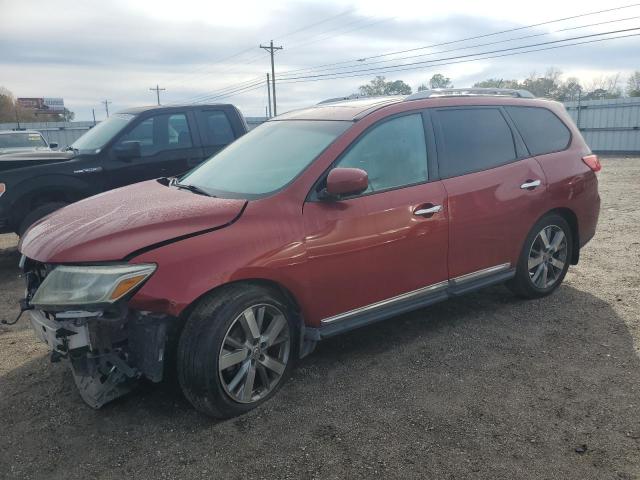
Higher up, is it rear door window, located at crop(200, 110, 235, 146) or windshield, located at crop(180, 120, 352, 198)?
rear door window, located at crop(200, 110, 235, 146)

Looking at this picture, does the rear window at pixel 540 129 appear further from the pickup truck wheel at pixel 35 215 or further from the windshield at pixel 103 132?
the pickup truck wheel at pixel 35 215

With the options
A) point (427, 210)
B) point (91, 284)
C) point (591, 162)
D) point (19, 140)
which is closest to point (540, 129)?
point (591, 162)

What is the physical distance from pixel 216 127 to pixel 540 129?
14.3 ft

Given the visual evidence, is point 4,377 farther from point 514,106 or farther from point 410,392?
point 514,106

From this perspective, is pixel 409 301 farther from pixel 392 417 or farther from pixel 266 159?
pixel 266 159

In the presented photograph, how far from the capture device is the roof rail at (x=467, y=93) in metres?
4.15

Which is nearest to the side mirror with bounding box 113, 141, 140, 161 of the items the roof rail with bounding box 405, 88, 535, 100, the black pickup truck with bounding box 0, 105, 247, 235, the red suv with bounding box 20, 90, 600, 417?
the black pickup truck with bounding box 0, 105, 247, 235

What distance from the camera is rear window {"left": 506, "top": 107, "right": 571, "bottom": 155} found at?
4.56 meters

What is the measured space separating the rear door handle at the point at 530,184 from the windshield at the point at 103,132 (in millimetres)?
4987

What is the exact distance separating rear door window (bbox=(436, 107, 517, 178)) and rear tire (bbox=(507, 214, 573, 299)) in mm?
718

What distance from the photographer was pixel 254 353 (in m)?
3.04

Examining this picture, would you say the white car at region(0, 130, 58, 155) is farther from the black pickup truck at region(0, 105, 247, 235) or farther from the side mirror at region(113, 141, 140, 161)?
the side mirror at region(113, 141, 140, 161)

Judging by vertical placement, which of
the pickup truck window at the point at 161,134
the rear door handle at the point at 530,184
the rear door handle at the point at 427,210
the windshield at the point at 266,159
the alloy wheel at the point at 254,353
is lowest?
the alloy wheel at the point at 254,353

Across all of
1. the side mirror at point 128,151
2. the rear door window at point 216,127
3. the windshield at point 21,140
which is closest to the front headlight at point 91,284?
the side mirror at point 128,151
